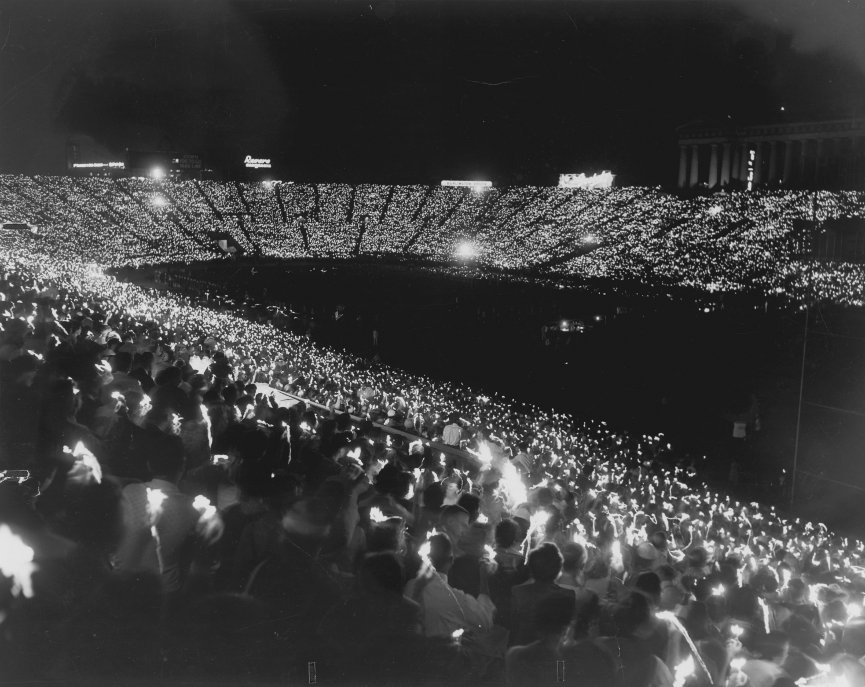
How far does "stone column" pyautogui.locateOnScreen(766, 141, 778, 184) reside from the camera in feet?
145

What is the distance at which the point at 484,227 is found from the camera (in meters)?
39.5

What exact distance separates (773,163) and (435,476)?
147 feet

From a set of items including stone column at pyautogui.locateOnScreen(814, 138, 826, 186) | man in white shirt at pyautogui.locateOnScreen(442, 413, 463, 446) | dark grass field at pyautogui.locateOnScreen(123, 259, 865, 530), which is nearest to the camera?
man in white shirt at pyautogui.locateOnScreen(442, 413, 463, 446)

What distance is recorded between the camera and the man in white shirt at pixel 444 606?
3441 millimetres

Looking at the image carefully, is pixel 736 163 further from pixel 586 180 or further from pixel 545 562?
pixel 545 562

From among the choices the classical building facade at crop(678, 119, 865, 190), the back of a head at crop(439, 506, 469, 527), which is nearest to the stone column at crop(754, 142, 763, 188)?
the classical building facade at crop(678, 119, 865, 190)

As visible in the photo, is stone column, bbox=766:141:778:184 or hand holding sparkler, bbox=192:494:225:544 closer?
hand holding sparkler, bbox=192:494:225:544

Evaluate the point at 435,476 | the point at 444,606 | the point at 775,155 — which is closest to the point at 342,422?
the point at 435,476

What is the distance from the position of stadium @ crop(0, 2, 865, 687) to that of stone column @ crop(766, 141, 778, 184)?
17.0 meters

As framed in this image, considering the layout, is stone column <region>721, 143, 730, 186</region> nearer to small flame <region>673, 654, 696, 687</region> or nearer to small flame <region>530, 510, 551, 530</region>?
small flame <region>530, 510, 551, 530</region>

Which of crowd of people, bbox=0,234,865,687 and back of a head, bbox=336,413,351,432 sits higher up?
back of a head, bbox=336,413,351,432

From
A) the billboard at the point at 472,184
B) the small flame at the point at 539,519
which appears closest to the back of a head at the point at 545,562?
the small flame at the point at 539,519

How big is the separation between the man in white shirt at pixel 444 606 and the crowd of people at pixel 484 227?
60.1ft

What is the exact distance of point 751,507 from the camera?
977 cm
